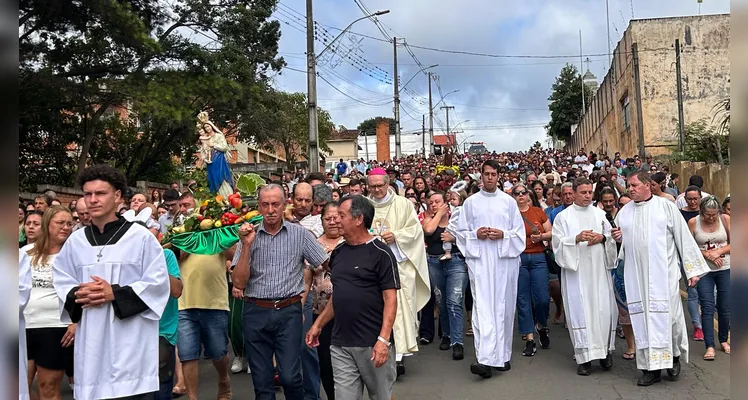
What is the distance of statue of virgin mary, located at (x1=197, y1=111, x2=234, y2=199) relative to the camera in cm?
738

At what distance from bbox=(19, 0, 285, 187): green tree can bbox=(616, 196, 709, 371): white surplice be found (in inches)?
405

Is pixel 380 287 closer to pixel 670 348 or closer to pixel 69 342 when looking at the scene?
pixel 69 342

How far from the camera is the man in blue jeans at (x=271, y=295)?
5352mm

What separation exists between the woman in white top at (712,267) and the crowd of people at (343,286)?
2 cm

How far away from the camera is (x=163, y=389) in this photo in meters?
5.31

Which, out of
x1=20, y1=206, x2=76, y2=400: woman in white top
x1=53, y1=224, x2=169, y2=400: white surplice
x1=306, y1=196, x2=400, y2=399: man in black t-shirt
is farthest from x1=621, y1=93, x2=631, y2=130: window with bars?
x1=53, y1=224, x2=169, y2=400: white surplice

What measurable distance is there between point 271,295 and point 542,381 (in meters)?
3.23

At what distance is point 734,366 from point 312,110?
753 inches

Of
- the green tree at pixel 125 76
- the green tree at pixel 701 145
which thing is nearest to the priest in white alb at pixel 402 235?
the green tree at pixel 125 76

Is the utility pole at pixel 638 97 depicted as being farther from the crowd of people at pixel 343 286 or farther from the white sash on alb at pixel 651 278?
the white sash on alb at pixel 651 278

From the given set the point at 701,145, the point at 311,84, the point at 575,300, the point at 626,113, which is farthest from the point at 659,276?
the point at 626,113

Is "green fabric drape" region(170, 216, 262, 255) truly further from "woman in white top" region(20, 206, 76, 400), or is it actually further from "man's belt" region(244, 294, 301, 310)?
"woman in white top" region(20, 206, 76, 400)

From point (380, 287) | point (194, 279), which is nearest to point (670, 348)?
point (380, 287)

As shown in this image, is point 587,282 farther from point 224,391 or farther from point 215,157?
point 215,157
